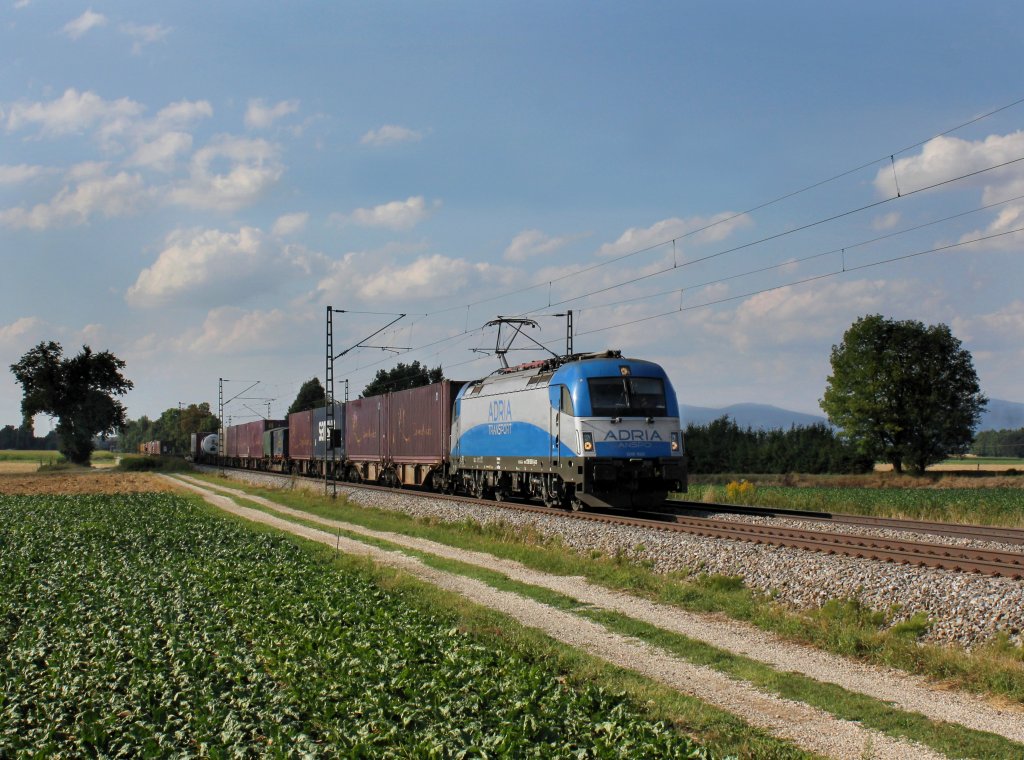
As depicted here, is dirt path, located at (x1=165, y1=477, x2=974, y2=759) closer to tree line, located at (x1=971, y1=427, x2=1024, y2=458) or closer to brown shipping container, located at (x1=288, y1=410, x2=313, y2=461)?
brown shipping container, located at (x1=288, y1=410, x2=313, y2=461)

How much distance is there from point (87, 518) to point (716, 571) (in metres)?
21.0

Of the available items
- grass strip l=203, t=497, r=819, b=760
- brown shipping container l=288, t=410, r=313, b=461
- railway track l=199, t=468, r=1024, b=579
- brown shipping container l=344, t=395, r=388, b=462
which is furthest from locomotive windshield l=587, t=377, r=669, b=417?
brown shipping container l=288, t=410, r=313, b=461

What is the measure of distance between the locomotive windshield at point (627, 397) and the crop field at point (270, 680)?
9.86 meters

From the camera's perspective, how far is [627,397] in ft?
75.6

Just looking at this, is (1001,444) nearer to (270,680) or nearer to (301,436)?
(301,436)

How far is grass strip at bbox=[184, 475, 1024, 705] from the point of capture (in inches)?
356

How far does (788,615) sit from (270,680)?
21.6ft

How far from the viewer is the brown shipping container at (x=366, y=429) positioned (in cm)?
4284

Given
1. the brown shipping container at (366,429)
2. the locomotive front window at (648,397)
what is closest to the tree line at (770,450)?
the brown shipping container at (366,429)

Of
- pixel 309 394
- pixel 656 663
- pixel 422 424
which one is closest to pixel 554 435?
pixel 422 424

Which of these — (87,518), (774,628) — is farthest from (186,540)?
(774,628)

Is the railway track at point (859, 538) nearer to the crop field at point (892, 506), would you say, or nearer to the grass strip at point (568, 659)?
the crop field at point (892, 506)

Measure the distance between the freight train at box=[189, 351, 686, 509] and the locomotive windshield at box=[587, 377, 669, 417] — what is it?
3cm

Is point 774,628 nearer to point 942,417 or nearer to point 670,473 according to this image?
point 670,473
